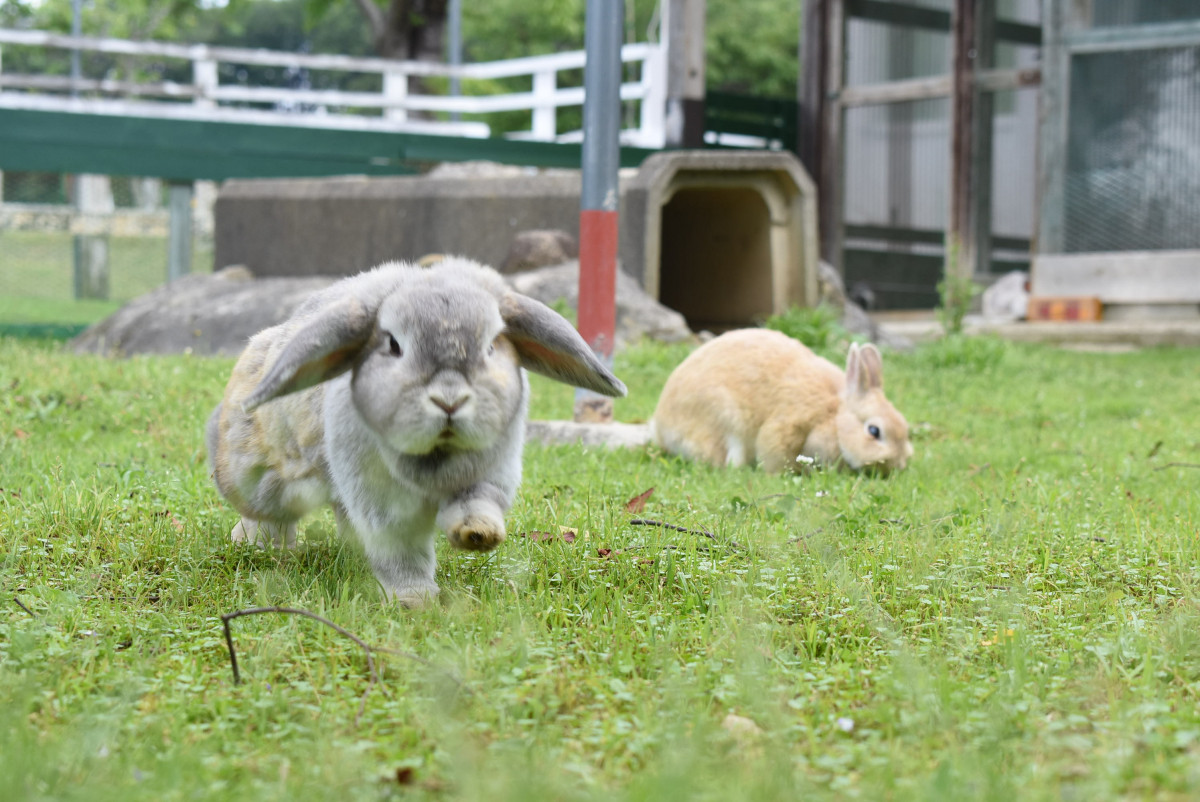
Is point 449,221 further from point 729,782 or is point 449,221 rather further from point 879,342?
point 729,782

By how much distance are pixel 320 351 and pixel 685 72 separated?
11912 mm

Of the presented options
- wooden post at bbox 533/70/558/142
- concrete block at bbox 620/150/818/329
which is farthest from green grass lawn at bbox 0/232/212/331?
concrete block at bbox 620/150/818/329

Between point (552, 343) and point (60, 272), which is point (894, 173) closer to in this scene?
point (60, 272)

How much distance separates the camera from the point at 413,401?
2830 mm

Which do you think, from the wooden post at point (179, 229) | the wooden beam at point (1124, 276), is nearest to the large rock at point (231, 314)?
the wooden post at point (179, 229)

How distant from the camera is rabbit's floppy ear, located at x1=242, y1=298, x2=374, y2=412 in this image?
2951 millimetres

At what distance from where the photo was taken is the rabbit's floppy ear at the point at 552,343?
10.4 feet

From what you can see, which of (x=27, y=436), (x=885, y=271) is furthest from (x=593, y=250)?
(x=885, y=271)

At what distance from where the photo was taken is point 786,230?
1105 centimetres

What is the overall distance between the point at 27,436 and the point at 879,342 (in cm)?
778

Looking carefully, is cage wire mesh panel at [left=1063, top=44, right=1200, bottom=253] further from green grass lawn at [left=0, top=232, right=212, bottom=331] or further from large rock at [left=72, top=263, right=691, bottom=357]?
green grass lawn at [left=0, top=232, right=212, bottom=331]

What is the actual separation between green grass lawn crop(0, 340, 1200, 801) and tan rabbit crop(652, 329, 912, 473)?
1.64ft

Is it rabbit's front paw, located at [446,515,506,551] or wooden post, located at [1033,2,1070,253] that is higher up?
wooden post, located at [1033,2,1070,253]

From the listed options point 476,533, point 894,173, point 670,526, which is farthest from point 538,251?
point 476,533
